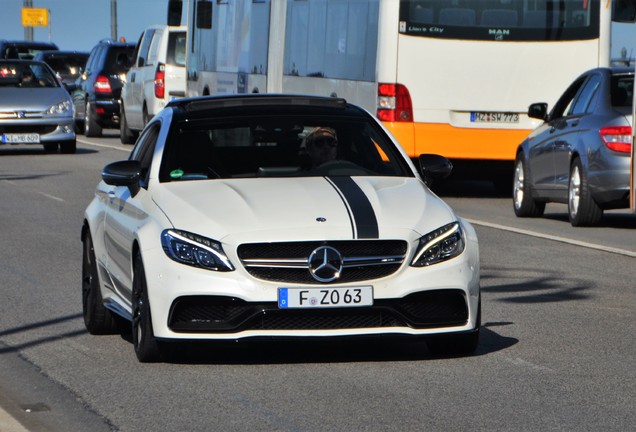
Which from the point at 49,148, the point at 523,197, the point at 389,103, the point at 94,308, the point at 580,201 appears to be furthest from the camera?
the point at 49,148

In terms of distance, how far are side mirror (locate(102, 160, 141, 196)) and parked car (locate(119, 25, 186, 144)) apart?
80.1 feet

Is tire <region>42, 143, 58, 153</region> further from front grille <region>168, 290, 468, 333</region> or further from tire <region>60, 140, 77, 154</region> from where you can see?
front grille <region>168, 290, 468, 333</region>

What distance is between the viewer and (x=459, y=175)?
23734mm

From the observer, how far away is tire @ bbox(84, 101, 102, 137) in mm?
38969

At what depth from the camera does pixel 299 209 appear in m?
8.23

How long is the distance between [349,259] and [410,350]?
1.08m

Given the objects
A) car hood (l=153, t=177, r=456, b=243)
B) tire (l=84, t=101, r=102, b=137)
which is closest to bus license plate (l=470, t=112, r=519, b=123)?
car hood (l=153, t=177, r=456, b=243)

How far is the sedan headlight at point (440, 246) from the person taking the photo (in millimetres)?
8141

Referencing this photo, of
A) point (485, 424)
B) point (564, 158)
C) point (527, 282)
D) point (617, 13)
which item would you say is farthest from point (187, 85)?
point (485, 424)

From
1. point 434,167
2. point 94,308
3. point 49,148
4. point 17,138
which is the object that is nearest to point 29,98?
point 17,138

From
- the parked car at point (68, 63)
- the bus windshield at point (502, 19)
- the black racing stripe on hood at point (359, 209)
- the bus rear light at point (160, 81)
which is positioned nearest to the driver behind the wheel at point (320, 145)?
the black racing stripe on hood at point (359, 209)

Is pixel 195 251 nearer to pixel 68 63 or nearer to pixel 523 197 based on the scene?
pixel 523 197

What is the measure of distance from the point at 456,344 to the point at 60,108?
891 inches

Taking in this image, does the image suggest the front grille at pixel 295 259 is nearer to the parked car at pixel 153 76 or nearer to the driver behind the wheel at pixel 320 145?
the driver behind the wheel at pixel 320 145
